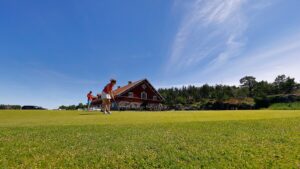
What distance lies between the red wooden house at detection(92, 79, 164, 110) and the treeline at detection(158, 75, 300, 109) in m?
6.65

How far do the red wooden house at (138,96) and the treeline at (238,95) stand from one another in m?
6.65

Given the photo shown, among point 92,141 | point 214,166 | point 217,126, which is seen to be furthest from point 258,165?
point 92,141

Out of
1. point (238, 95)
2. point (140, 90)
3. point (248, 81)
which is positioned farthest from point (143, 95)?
point (248, 81)

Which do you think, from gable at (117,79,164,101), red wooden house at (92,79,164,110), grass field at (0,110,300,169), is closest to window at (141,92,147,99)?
red wooden house at (92,79,164,110)

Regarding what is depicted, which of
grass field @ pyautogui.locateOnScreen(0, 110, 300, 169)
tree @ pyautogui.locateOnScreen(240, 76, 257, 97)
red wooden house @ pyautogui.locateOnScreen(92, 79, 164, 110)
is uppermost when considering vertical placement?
tree @ pyautogui.locateOnScreen(240, 76, 257, 97)

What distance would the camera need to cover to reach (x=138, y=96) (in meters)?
46.3

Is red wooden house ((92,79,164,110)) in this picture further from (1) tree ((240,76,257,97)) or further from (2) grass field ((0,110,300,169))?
(1) tree ((240,76,257,97))

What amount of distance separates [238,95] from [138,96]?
59961 millimetres

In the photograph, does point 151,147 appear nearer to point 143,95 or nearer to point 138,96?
point 138,96

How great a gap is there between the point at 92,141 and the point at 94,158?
1.09 metres

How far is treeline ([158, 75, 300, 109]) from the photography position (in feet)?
151

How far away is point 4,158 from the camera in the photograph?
3.98 metres

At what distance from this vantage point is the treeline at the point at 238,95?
46125 mm

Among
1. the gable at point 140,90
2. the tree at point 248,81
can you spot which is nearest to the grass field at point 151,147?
the gable at point 140,90
